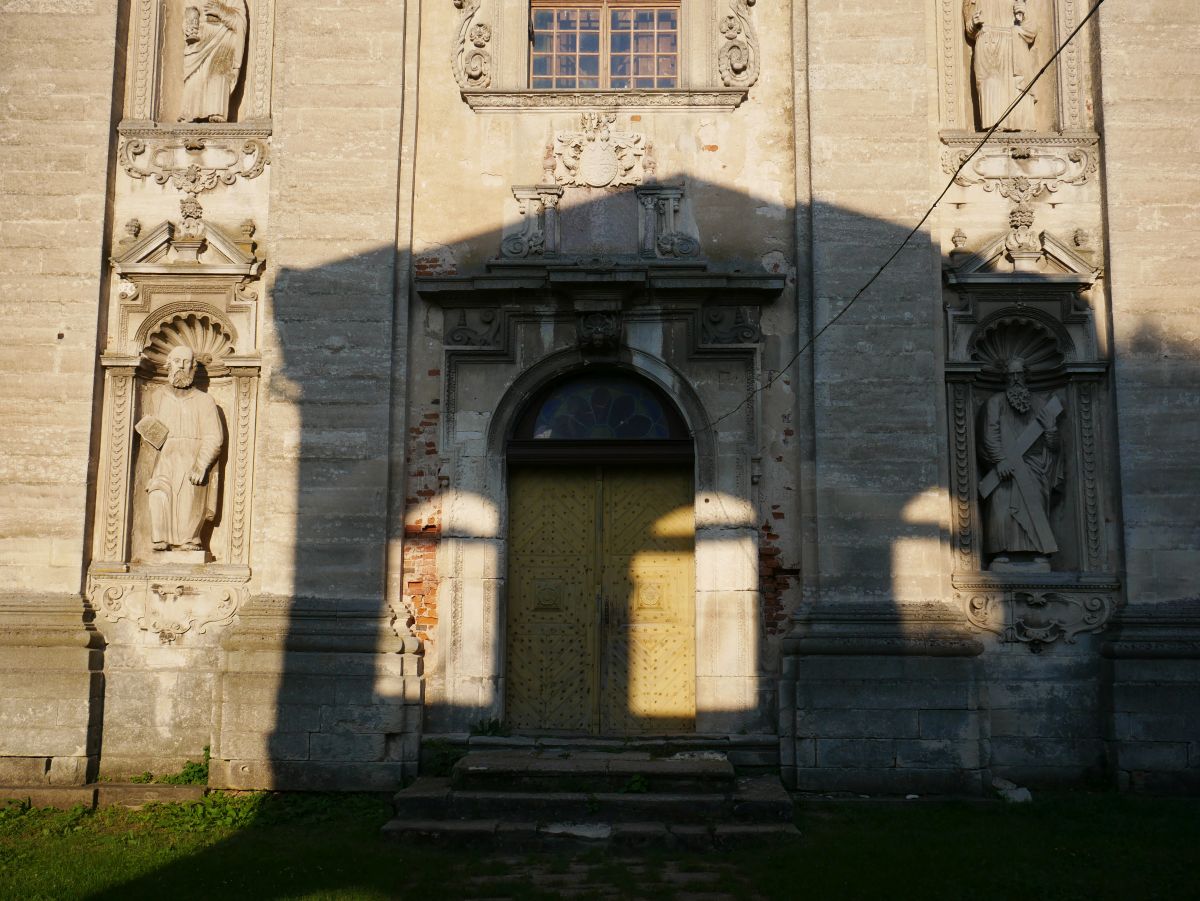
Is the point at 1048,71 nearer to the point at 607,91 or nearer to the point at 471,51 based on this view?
the point at 607,91

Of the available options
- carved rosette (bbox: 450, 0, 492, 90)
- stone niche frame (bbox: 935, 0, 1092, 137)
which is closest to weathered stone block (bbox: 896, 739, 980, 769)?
stone niche frame (bbox: 935, 0, 1092, 137)

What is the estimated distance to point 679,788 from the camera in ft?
28.3

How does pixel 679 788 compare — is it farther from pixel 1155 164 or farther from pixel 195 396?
pixel 1155 164

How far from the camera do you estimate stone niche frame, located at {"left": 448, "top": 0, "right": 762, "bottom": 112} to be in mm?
10500

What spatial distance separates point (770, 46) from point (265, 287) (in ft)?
16.2

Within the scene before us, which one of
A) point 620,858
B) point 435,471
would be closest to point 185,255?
point 435,471

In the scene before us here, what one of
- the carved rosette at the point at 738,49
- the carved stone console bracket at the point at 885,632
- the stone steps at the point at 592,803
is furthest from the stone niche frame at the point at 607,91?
the stone steps at the point at 592,803

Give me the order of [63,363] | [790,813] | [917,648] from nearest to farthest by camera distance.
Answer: [790,813] < [917,648] < [63,363]

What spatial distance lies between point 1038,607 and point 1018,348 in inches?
89.2

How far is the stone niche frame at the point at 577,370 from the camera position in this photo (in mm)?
9859

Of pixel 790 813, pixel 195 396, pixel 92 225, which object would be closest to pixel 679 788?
pixel 790 813

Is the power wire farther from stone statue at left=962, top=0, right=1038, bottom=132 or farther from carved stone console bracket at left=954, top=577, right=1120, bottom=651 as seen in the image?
carved stone console bracket at left=954, top=577, right=1120, bottom=651

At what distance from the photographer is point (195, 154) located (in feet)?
34.8

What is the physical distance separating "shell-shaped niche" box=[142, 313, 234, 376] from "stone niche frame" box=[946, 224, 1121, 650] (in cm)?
631
